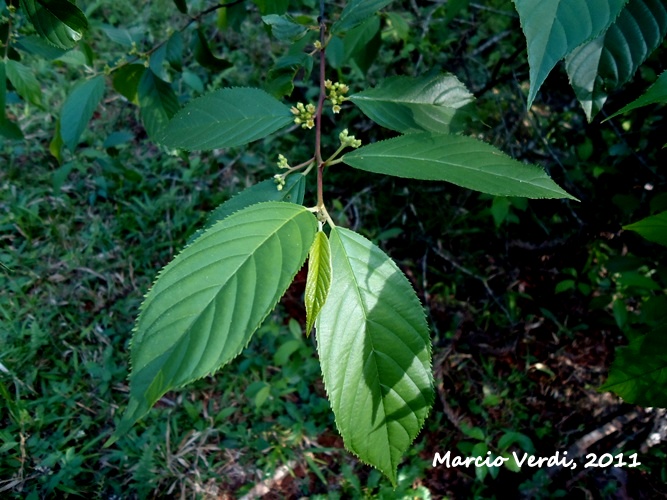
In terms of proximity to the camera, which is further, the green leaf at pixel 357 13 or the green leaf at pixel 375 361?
the green leaf at pixel 357 13

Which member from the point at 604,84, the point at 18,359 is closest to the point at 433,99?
the point at 604,84

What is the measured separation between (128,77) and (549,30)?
139cm

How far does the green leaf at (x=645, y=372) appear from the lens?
958mm

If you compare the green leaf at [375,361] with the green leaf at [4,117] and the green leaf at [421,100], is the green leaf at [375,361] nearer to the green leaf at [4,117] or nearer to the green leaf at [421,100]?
the green leaf at [421,100]

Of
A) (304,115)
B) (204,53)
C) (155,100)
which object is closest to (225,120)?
(304,115)

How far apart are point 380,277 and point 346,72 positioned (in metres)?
3.04

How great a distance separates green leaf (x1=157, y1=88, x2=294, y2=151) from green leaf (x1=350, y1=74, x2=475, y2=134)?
0.65 feet

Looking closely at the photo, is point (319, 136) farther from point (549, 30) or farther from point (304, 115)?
point (549, 30)

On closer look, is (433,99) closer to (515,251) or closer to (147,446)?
(515,251)

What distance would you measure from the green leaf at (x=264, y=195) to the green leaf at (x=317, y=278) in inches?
7.8

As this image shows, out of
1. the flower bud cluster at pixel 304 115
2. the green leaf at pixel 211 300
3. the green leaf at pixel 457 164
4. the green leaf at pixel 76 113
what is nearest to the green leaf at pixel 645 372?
the green leaf at pixel 457 164

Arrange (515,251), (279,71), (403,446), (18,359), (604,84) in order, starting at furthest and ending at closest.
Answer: (515,251) < (18,359) < (279,71) < (604,84) < (403,446)

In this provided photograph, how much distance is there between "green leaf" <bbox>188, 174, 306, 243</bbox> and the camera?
1.01 metres

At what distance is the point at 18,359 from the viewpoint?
2.31 m
